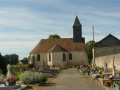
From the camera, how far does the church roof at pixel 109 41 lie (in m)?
45.7

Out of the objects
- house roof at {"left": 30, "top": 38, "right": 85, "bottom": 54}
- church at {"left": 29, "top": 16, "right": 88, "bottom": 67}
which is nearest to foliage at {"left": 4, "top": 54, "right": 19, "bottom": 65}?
house roof at {"left": 30, "top": 38, "right": 85, "bottom": 54}

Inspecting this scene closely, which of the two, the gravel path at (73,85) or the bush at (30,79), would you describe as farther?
the bush at (30,79)

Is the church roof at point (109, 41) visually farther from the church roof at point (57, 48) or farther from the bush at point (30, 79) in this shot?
the bush at point (30, 79)

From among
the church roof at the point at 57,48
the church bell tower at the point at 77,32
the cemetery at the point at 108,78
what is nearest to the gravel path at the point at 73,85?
the cemetery at the point at 108,78

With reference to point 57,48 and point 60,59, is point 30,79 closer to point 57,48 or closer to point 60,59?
point 60,59

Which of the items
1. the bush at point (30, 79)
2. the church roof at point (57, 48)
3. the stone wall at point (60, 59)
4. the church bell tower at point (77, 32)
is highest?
the church bell tower at point (77, 32)

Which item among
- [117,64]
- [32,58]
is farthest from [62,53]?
[117,64]

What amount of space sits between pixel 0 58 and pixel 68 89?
1026 inches

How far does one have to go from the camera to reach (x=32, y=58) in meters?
55.4

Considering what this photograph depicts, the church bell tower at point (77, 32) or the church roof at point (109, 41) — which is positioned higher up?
the church bell tower at point (77, 32)

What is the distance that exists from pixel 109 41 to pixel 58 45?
1317 centimetres

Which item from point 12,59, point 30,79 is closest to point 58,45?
point 30,79

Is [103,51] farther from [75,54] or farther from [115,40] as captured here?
[75,54]

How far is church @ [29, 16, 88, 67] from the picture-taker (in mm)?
51406
